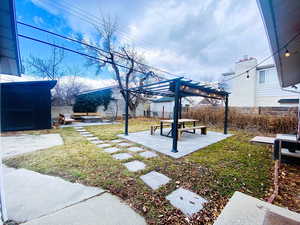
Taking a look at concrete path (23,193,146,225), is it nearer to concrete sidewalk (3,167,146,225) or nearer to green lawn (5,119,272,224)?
concrete sidewalk (3,167,146,225)

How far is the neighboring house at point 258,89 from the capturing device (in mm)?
9750

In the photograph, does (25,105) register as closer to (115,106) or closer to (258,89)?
(115,106)

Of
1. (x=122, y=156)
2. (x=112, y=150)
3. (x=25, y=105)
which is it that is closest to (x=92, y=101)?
(x=25, y=105)

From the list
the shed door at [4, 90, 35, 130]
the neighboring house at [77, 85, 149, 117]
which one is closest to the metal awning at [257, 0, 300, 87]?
the shed door at [4, 90, 35, 130]

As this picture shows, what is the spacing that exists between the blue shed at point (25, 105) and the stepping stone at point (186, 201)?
23.0ft

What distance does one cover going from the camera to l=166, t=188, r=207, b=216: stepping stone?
164cm

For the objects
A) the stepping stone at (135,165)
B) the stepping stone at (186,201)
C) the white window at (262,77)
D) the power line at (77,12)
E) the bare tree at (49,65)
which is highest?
the bare tree at (49,65)

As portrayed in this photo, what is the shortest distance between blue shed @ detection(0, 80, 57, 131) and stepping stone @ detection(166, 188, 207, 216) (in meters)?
7.02

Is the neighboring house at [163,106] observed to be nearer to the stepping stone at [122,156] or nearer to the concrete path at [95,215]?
the stepping stone at [122,156]

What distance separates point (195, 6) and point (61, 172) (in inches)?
278

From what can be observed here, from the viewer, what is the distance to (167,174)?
254cm

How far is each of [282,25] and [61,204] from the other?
4533 mm

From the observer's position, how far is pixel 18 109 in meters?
5.70

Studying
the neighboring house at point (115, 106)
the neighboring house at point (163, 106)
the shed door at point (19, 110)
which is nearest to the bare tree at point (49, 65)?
the neighboring house at point (115, 106)
